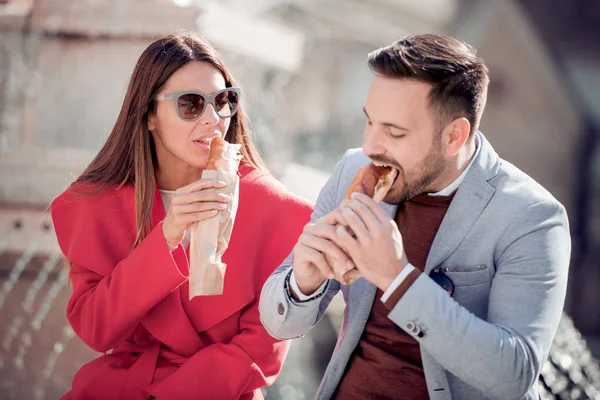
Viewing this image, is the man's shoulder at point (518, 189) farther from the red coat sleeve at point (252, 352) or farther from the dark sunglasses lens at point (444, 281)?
the red coat sleeve at point (252, 352)

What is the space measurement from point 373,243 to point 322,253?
0.22m

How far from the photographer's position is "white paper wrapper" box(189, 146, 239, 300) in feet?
9.73

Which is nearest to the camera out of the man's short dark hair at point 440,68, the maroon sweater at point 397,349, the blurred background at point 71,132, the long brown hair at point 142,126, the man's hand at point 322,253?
the man's hand at point 322,253

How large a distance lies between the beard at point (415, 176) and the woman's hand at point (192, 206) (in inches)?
23.4

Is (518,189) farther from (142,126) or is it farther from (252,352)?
(142,126)

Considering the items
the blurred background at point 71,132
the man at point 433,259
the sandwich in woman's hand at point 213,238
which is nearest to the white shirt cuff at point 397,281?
the man at point 433,259

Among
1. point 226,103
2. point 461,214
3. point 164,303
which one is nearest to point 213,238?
point 164,303

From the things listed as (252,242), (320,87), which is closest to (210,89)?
(252,242)

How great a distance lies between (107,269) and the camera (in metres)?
3.24

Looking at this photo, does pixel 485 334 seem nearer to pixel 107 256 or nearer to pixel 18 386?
pixel 107 256

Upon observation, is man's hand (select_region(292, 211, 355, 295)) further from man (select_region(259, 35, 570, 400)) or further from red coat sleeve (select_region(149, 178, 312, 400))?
red coat sleeve (select_region(149, 178, 312, 400))

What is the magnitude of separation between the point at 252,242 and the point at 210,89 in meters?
0.64

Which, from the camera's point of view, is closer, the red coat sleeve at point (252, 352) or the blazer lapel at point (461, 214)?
the blazer lapel at point (461, 214)

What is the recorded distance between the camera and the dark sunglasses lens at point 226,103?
10.8 ft
